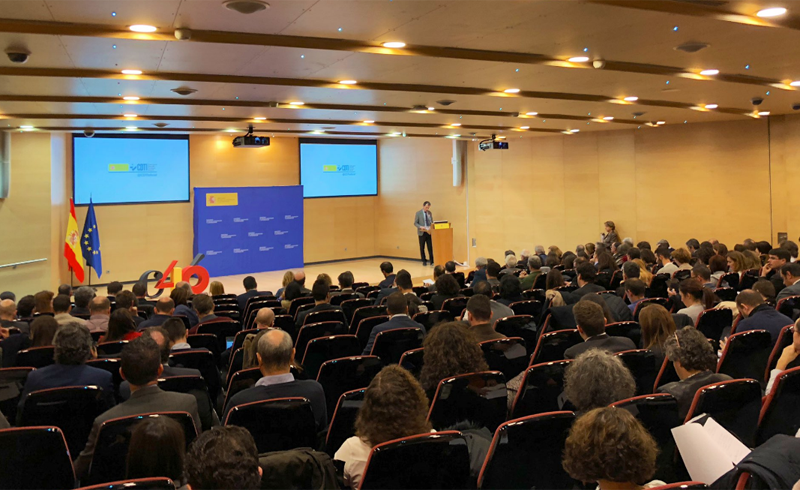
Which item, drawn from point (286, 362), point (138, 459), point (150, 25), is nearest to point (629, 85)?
point (150, 25)

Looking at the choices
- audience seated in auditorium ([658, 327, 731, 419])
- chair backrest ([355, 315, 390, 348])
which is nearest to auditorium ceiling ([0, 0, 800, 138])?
chair backrest ([355, 315, 390, 348])

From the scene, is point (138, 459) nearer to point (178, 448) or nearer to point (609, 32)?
point (178, 448)

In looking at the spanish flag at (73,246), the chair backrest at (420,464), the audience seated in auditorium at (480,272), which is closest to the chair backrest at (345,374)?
the chair backrest at (420,464)

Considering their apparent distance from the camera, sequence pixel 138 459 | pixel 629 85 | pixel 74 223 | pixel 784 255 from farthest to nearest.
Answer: pixel 74 223 < pixel 629 85 < pixel 784 255 < pixel 138 459

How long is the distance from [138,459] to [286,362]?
1290 mm

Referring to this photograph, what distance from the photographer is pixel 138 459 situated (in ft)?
7.52

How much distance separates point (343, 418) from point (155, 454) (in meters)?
1.17

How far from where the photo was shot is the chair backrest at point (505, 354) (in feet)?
14.3

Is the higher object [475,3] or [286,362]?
[475,3]

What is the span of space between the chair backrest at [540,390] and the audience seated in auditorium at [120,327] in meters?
3.10

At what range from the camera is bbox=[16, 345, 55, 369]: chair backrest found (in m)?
4.73

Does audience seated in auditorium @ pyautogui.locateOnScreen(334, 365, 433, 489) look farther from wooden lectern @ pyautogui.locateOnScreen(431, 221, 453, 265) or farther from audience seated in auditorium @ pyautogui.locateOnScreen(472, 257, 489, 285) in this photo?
wooden lectern @ pyautogui.locateOnScreen(431, 221, 453, 265)

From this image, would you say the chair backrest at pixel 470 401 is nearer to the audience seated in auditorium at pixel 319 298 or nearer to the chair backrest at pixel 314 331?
the chair backrest at pixel 314 331

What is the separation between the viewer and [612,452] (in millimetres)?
1875
